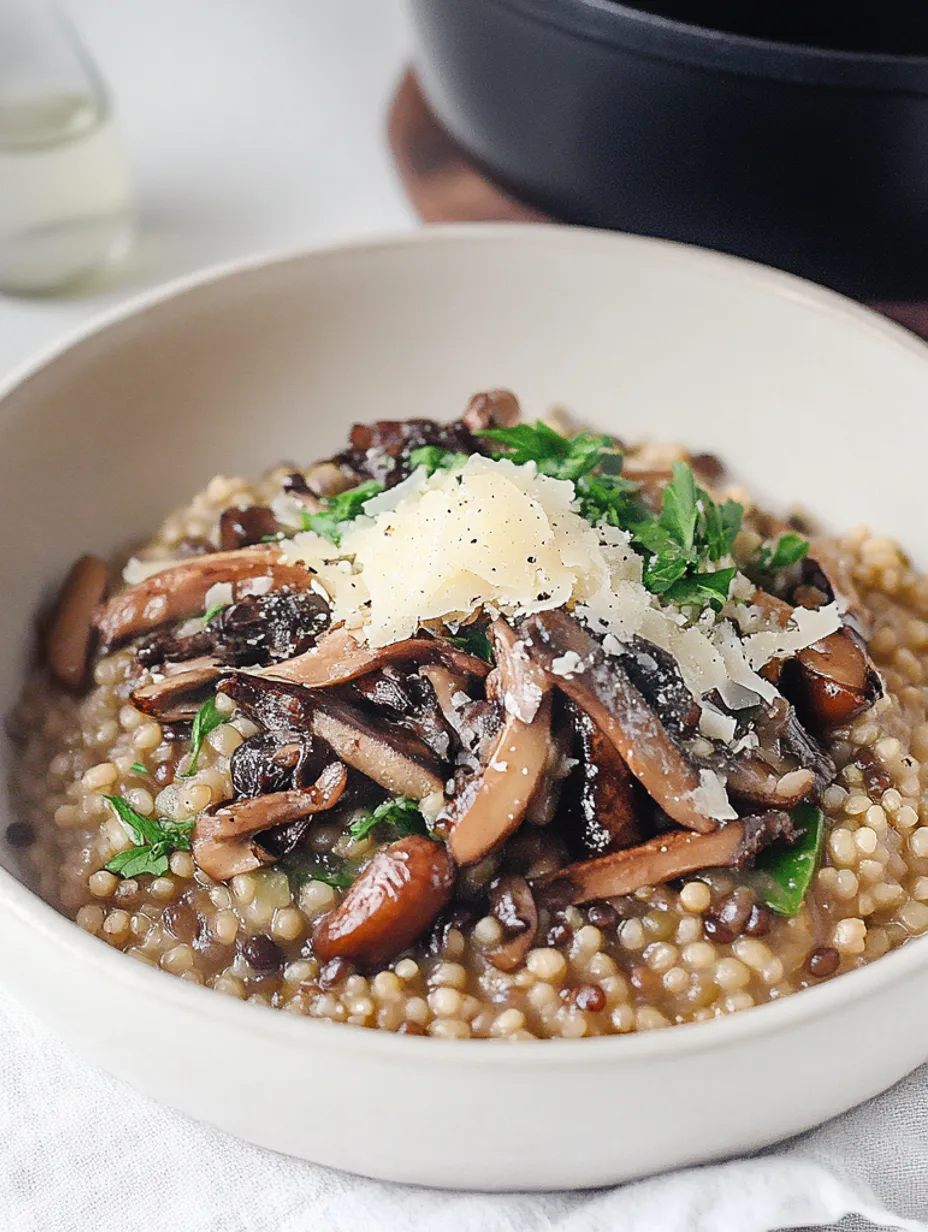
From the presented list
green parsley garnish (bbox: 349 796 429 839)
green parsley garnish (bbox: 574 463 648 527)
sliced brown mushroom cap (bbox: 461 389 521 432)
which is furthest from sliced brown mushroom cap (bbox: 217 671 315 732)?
sliced brown mushroom cap (bbox: 461 389 521 432)

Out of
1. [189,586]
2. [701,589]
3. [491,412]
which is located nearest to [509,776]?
[701,589]

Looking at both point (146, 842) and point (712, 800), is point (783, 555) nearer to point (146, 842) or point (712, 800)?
point (712, 800)

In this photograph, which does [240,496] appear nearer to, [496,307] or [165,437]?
[165,437]

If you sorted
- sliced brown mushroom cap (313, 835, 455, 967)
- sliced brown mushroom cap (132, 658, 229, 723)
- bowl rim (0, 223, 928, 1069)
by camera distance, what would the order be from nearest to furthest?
bowl rim (0, 223, 928, 1069) → sliced brown mushroom cap (313, 835, 455, 967) → sliced brown mushroom cap (132, 658, 229, 723)

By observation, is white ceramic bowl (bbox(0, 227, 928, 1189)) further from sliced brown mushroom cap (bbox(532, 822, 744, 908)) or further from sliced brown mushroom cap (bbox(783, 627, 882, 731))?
sliced brown mushroom cap (bbox(783, 627, 882, 731))

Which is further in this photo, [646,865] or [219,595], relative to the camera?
[219,595]
